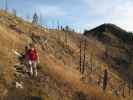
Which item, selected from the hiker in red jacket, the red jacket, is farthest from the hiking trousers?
the red jacket

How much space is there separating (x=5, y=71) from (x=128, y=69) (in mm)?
143244

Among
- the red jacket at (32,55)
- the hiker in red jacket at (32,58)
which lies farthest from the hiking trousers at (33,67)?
the red jacket at (32,55)

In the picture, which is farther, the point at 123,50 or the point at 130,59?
the point at 123,50

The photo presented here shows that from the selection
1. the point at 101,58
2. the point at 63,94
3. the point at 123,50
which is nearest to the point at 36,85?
the point at 63,94

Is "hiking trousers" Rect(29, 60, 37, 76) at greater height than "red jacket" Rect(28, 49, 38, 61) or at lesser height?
lesser

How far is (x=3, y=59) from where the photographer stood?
26359mm

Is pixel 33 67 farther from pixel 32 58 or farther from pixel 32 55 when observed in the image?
pixel 32 55

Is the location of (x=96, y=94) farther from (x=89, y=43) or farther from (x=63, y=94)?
(x=89, y=43)

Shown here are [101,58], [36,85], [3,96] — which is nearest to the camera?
[3,96]

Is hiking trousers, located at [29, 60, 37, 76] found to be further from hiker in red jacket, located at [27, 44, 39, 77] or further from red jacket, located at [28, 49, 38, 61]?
red jacket, located at [28, 49, 38, 61]

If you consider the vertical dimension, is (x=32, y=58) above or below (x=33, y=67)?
above

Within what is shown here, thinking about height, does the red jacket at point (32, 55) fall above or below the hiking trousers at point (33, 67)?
above

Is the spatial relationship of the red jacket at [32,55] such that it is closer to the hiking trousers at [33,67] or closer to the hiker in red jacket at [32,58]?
the hiker in red jacket at [32,58]

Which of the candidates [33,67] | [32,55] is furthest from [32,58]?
[33,67]
